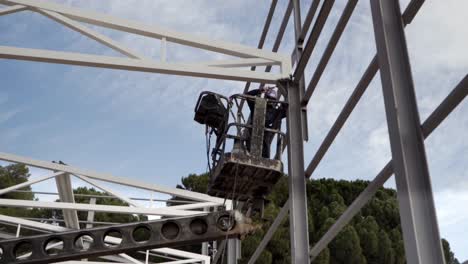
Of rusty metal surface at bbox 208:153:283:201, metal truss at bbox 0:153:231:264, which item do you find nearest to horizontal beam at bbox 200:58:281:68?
rusty metal surface at bbox 208:153:283:201

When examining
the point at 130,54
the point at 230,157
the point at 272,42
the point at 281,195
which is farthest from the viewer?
the point at 281,195

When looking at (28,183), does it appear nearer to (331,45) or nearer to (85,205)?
(85,205)

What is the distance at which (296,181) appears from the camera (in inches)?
283

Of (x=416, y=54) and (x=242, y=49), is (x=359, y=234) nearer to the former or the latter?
(x=242, y=49)

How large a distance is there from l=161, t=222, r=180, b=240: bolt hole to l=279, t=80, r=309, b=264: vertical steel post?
57.3 inches

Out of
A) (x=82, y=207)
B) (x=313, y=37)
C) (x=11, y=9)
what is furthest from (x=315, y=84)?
(x=82, y=207)

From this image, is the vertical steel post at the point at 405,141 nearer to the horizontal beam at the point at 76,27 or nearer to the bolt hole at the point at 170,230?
the bolt hole at the point at 170,230

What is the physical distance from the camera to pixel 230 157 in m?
6.83

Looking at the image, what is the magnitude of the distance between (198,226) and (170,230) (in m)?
0.39

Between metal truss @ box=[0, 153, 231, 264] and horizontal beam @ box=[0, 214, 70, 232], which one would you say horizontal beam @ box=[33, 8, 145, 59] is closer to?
metal truss @ box=[0, 153, 231, 264]

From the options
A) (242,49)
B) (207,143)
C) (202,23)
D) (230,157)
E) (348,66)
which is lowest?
(230,157)

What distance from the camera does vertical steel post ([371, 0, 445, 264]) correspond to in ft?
12.9

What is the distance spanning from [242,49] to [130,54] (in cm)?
175

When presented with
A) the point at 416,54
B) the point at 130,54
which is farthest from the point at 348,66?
the point at 130,54
